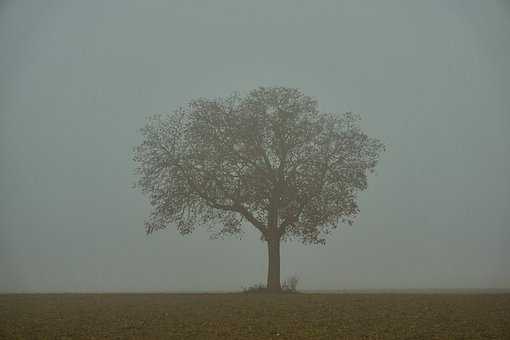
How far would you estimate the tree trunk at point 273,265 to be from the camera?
45344 millimetres

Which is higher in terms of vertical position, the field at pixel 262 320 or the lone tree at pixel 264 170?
the lone tree at pixel 264 170

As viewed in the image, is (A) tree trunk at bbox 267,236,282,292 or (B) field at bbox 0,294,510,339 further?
(A) tree trunk at bbox 267,236,282,292

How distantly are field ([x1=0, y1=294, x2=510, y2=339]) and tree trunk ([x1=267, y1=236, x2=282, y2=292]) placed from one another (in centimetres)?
1208

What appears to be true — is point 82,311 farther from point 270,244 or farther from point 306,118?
point 306,118

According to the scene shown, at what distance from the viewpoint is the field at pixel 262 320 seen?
805 inches

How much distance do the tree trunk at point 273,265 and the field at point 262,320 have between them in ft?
39.6

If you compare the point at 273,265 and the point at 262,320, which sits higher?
the point at 273,265

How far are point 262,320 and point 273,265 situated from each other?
72.7 ft

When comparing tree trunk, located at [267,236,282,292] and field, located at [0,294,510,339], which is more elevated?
tree trunk, located at [267,236,282,292]

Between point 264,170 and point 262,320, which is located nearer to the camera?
point 262,320

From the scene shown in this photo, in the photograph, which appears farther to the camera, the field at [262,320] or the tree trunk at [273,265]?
the tree trunk at [273,265]

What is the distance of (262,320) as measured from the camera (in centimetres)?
2406

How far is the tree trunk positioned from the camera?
45.3 m

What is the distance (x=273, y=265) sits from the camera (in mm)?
46156
